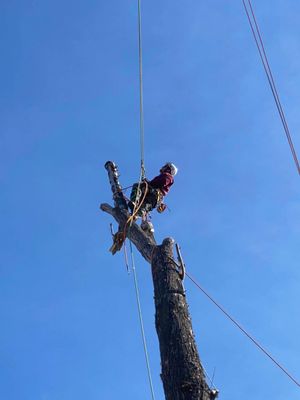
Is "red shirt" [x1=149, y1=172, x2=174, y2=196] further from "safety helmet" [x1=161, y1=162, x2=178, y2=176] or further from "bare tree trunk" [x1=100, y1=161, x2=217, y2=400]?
"bare tree trunk" [x1=100, y1=161, x2=217, y2=400]

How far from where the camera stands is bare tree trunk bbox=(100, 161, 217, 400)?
3.86 m

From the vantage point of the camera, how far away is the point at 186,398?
12.4 feet

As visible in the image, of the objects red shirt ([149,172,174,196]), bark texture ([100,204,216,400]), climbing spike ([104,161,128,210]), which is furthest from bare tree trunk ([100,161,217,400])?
red shirt ([149,172,174,196])

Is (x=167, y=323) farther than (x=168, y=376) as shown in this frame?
Yes

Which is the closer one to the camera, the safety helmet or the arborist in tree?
the arborist in tree

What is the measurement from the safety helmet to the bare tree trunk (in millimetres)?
2610

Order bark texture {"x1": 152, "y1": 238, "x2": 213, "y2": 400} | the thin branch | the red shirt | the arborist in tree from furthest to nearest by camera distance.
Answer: the red shirt < the arborist in tree < the thin branch < bark texture {"x1": 152, "y1": 238, "x2": 213, "y2": 400}

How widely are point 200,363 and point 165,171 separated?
4372mm

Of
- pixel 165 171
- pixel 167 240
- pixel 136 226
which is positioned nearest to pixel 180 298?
pixel 167 240

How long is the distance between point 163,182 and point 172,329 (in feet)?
12.0

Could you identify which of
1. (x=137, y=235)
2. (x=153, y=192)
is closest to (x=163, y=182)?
(x=153, y=192)

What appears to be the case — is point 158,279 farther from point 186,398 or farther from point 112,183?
point 112,183

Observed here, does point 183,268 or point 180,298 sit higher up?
point 183,268

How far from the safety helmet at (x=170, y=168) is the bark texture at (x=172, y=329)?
2629 mm
